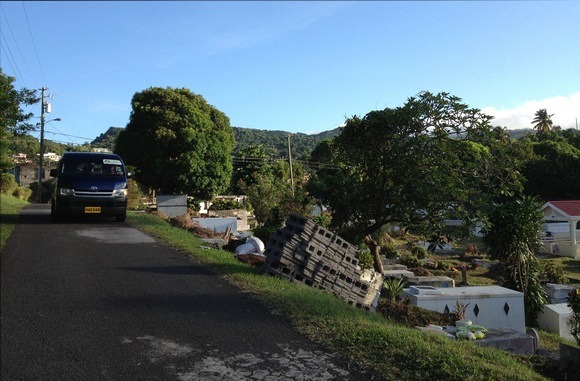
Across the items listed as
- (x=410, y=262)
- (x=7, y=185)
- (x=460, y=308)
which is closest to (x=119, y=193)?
(x=460, y=308)

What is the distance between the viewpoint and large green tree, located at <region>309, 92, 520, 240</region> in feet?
46.3

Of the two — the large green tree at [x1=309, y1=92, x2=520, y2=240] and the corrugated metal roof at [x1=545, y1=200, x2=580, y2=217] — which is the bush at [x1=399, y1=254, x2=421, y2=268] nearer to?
the large green tree at [x1=309, y1=92, x2=520, y2=240]

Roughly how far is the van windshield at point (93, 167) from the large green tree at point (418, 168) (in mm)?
6223

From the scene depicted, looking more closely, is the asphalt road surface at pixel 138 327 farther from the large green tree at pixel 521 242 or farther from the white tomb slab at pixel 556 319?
the white tomb slab at pixel 556 319

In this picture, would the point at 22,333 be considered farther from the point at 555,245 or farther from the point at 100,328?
the point at 555,245

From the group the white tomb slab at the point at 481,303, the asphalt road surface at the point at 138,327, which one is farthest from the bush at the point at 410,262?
the asphalt road surface at the point at 138,327

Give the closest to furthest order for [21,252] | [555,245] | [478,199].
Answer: [21,252] < [478,199] < [555,245]

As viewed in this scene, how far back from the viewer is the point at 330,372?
473cm

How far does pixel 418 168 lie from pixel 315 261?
6.73 metres

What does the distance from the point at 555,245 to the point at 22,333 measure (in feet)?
107

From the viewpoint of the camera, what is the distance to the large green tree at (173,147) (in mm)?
24797

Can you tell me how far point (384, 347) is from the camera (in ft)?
17.5

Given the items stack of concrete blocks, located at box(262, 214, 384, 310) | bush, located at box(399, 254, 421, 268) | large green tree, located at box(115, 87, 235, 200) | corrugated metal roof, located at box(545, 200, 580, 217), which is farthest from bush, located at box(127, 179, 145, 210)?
corrugated metal roof, located at box(545, 200, 580, 217)

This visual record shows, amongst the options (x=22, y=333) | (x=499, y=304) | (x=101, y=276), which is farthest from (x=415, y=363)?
(x=499, y=304)
